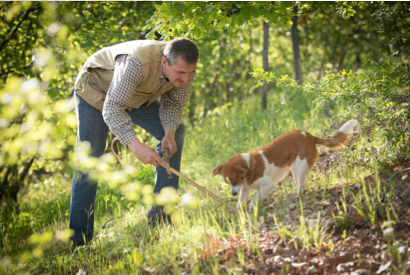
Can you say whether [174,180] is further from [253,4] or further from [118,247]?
[253,4]

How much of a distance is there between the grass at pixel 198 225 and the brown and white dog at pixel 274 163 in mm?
195

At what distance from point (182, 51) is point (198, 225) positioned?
1.73m

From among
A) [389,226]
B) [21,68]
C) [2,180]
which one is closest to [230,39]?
[21,68]

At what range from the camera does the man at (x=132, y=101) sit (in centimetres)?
386

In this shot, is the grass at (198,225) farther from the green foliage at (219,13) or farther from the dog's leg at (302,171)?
the green foliage at (219,13)

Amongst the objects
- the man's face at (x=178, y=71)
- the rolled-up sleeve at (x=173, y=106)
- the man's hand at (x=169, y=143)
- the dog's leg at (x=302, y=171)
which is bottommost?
the dog's leg at (x=302, y=171)

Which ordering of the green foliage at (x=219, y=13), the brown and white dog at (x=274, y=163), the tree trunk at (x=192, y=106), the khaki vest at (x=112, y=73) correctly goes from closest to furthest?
the khaki vest at (x=112, y=73) < the green foliage at (x=219, y=13) < the brown and white dog at (x=274, y=163) < the tree trunk at (x=192, y=106)

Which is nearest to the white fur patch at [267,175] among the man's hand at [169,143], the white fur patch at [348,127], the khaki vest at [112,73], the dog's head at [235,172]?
the dog's head at [235,172]

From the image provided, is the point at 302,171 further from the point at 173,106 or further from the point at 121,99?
the point at 121,99

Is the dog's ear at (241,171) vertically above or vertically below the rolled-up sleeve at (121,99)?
below

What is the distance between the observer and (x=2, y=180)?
910 cm

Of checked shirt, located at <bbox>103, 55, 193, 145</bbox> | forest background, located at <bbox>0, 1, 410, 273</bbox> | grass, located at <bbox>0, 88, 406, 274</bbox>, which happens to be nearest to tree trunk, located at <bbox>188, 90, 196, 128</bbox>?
forest background, located at <bbox>0, 1, 410, 273</bbox>

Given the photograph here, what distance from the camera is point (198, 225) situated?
3.95 meters

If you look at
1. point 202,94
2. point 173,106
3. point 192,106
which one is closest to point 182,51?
point 173,106
